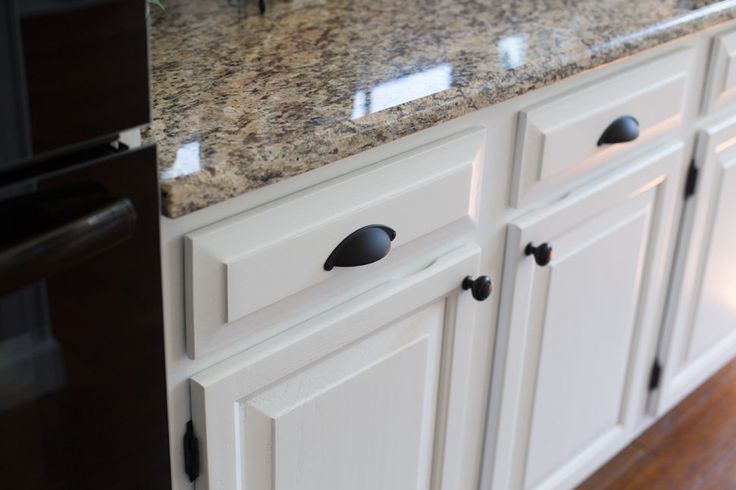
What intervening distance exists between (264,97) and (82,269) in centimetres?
36

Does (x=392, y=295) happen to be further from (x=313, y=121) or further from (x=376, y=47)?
(x=376, y=47)

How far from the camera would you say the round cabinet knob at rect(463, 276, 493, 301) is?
1195 mm

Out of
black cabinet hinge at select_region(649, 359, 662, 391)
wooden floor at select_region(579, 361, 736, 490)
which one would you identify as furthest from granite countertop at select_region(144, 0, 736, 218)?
wooden floor at select_region(579, 361, 736, 490)

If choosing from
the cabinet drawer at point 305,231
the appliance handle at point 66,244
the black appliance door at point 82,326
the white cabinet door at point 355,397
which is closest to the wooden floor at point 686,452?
the white cabinet door at point 355,397

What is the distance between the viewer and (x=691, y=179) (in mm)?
1625

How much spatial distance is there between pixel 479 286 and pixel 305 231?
30cm

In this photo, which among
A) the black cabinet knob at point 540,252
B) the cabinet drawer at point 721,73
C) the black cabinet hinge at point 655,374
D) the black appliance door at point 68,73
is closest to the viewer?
the black appliance door at point 68,73

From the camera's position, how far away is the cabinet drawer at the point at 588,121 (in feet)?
4.08

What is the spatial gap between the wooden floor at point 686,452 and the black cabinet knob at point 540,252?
0.68 m

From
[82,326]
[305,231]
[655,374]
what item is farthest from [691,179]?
[82,326]

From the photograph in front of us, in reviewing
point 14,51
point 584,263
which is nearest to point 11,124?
point 14,51

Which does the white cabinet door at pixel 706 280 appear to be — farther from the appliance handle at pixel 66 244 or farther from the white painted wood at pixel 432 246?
the appliance handle at pixel 66 244

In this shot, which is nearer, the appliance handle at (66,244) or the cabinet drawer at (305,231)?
the appliance handle at (66,244)

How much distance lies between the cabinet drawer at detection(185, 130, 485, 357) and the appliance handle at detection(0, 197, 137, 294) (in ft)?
0.45
